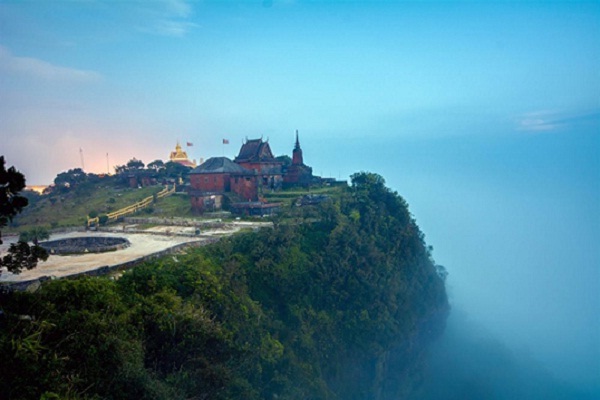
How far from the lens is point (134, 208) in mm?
39250

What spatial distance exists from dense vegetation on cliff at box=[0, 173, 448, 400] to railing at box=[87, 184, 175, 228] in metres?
17.0

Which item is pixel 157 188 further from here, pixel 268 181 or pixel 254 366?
pixel 254 366

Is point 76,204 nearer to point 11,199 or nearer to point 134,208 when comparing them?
Answer: point 134,208

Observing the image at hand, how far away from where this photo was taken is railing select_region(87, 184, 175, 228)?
34.0 metres

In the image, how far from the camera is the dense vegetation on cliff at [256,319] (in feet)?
34.1

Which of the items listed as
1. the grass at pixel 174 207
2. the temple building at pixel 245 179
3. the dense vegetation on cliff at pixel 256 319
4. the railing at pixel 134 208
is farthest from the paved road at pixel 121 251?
the temple building at pixel 245 179

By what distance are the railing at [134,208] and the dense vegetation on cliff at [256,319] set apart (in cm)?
1705

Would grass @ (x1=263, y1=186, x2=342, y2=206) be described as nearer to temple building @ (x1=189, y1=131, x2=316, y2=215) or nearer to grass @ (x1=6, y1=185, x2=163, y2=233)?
temple building @ (x1=189, y1=131, x2=316, y2=215)

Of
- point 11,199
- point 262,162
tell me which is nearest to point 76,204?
point 262,162

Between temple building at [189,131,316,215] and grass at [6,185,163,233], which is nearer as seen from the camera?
temple building at [189,131,316,215]

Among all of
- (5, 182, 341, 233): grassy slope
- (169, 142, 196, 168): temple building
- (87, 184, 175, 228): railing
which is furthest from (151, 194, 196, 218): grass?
(169, 142, 196, 168): temple building

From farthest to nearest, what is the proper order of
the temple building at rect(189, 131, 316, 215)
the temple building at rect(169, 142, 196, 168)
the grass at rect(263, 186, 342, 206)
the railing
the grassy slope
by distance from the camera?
the temple building at rect(169, 142, 196, 168), the grass at rect(263, 186, 342, 206), the grassy slope, the temple building at rect(189, 131, 316, 215), the railing

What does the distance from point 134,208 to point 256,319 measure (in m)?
25.5

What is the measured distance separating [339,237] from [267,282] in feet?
29.4
